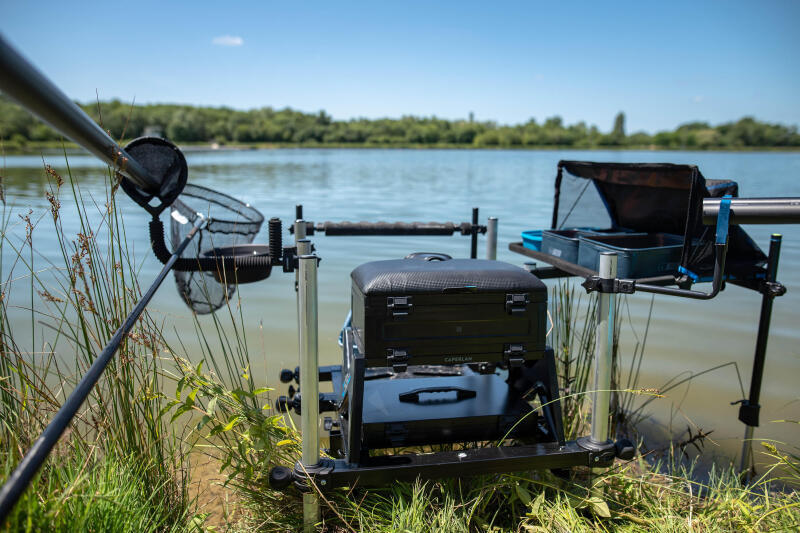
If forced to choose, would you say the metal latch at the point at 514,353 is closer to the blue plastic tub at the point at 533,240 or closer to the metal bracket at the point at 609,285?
the metal bracket at the point at 609,285

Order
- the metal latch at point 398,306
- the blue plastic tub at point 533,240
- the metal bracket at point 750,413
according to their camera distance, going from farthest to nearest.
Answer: the blue plastic tub at point 533,240 → the metal bracket at point 750,413 → the metal latch at point 398,306

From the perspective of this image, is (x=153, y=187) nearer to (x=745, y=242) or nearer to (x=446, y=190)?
(x=745, y=242)

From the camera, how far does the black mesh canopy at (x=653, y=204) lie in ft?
8.95

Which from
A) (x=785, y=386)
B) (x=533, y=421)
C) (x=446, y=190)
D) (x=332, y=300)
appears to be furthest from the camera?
(x=446, y=190)

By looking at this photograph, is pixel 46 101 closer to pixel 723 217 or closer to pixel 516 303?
pixel 516 303

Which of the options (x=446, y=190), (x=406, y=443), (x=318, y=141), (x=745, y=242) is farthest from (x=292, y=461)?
(x=318, y=141)

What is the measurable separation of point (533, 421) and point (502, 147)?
2635 inches

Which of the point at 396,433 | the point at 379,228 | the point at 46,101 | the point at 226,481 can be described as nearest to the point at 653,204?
the point at 379,228

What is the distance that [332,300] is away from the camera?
25.8 ft

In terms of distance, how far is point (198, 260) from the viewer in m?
2.38

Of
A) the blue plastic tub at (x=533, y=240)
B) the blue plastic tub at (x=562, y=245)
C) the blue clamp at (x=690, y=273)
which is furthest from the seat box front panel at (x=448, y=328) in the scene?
the blue plastic tub at (x=533, y=240)

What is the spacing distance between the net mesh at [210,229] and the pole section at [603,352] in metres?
2.10

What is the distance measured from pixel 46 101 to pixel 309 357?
125 centimetres

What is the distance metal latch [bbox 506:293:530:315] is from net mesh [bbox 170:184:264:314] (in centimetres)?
187
